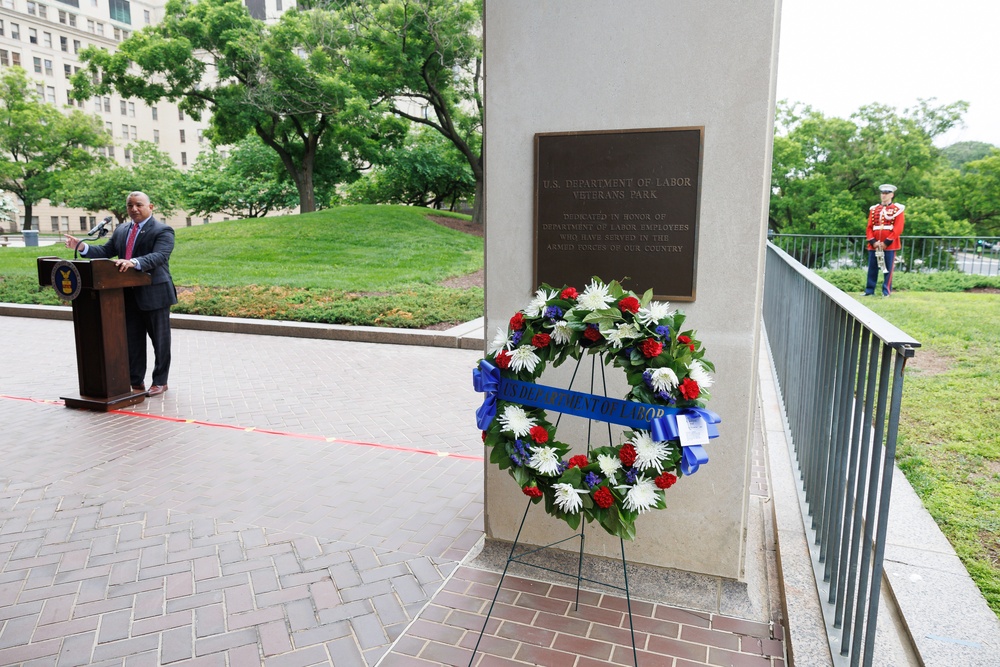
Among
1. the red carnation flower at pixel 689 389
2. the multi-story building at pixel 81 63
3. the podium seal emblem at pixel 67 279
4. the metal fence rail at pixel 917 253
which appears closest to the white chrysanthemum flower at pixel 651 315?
the red carnation flower at pixel 689 389

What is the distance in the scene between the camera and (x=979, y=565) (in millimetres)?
3352

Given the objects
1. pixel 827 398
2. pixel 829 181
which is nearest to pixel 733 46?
pixel 827 398

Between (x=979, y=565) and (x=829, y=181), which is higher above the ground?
(x=829, y=181)

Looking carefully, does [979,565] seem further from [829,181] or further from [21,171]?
[21,171]

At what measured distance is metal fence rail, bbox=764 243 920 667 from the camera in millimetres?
2391

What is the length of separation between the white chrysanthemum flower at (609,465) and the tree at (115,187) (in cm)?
4592

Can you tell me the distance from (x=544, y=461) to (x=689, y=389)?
66 centimetres

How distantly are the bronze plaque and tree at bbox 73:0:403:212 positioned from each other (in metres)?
21.1

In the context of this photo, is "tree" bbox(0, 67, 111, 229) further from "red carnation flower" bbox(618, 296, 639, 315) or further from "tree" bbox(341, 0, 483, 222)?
"red carnation flower" bbox(618, 296, 639, 315)

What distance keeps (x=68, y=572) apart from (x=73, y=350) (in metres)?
7.45

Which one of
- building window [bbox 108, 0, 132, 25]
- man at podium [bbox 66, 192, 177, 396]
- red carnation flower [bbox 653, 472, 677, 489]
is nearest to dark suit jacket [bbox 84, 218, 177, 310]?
man at podium [bbox 66, 192, 177, 396]

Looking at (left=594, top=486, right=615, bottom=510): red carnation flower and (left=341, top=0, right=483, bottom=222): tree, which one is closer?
(left=594, top=486, right=615, bottom=510): red carnation flower

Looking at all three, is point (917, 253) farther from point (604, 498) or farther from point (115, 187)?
point (115, 187)

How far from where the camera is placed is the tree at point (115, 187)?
4547 cm
